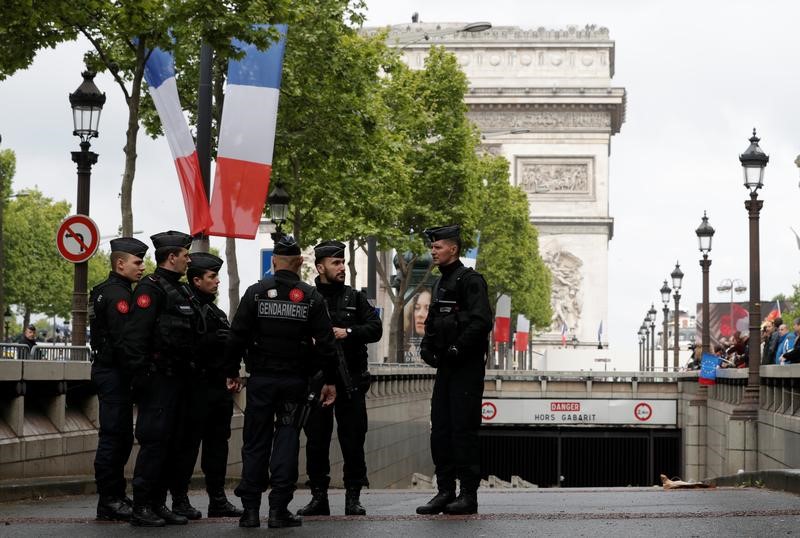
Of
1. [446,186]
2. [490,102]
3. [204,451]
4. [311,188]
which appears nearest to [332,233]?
[311,188]

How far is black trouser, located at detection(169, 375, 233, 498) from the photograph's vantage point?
522 inches

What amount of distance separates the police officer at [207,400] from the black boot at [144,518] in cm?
69

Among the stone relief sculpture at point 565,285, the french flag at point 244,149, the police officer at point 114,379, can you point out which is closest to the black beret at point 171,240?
the police officer at point 114,379

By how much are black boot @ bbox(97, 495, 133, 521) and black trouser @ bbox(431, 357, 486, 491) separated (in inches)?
91.6

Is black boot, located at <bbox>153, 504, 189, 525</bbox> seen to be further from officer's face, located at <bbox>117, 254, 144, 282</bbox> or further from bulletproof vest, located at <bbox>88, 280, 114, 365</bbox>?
officer's face, located at <bbox>117, 254, 144, 282</bbox>

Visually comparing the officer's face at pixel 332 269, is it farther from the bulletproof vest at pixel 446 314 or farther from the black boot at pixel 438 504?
the black boot at pixel 438 504

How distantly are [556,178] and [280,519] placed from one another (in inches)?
3316

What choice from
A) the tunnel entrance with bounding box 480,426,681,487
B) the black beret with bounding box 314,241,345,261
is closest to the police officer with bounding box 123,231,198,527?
the black beret with bounding box 314,241,345,261

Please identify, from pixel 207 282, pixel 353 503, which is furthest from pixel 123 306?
pixel 353 503

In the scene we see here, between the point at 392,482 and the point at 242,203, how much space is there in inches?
881

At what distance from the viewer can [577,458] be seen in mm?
81625

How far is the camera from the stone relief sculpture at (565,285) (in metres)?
95.0

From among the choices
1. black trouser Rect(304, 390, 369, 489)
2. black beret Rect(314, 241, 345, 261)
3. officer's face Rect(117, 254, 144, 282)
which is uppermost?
black beret Rect(314, 241, 345, 261)

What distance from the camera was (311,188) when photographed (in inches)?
1583
